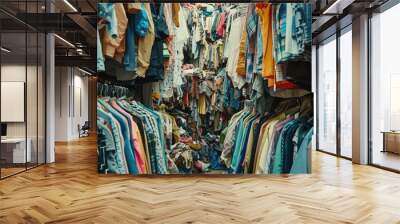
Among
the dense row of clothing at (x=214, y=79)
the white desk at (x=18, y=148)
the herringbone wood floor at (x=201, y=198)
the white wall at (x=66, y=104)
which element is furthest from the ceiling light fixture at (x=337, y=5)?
the white wall at (x=66, y=104)

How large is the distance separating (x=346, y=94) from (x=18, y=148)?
22.8ft

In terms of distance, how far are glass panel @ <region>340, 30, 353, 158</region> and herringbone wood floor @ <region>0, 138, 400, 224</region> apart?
6.85ft

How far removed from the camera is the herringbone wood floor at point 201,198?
3.67 m

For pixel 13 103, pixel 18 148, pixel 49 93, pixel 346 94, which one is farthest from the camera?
pixel 346 94

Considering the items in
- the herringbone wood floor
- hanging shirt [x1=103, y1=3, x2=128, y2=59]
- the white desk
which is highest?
hanging shirt [x1=103, y1=3, x2=128, y2=59]

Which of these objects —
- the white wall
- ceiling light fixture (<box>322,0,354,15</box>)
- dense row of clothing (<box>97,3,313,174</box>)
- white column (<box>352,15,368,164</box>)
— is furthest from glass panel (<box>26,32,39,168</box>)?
the white wall

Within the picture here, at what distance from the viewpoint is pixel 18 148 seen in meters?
6.52

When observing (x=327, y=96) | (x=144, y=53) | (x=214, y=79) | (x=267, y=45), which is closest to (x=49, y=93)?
(x=144, y=53)

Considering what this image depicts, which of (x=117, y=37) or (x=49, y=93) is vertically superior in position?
(x=117, y=37)

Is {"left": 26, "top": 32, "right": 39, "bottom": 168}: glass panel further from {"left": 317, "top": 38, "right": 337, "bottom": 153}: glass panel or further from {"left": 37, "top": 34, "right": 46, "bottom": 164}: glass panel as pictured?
{"left": 317, "top": 38, "right": 337, "bottom": 153}: glass panel

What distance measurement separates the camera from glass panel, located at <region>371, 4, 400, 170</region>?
6637 millimetres

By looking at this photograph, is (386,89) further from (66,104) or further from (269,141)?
(66,104)

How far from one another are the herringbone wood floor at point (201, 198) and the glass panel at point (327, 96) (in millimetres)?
3210

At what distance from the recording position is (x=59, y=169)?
689 centimetres
